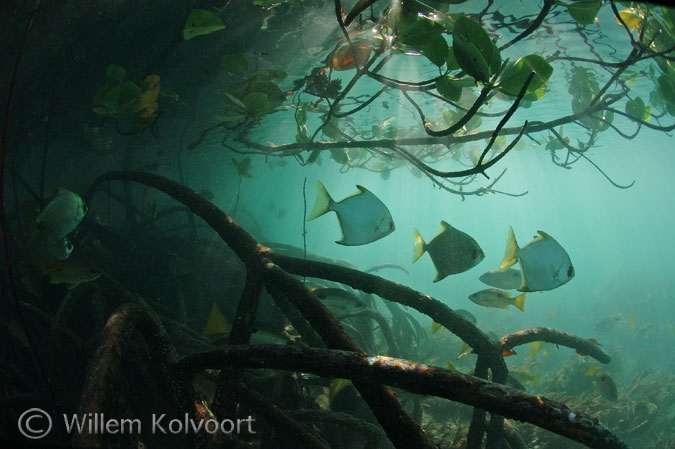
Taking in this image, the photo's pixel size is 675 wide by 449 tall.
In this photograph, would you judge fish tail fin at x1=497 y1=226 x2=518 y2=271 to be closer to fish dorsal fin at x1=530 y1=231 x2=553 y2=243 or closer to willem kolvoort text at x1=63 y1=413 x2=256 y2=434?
fish dorsal fin at x1=530 y1=231 x2=553 y2=243

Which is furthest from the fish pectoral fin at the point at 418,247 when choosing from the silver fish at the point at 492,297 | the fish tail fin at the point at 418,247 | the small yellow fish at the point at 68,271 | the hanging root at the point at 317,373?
the small yellow fish at the point at 68,271

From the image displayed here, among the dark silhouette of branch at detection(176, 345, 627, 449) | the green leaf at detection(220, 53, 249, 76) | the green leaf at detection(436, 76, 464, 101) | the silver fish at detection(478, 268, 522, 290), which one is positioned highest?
the green leaf at detection(436, 76, 464, 101)

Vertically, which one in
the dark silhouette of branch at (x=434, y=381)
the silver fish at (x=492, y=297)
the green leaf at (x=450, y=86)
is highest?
the green leaf at (x=450, y=86)

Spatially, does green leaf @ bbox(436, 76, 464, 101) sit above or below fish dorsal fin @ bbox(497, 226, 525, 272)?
above

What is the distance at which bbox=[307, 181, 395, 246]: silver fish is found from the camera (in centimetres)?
338

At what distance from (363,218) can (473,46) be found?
191 cm

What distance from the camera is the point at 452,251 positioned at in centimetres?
347

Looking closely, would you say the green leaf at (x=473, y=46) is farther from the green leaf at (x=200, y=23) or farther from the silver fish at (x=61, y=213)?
the silver fish at (x=61, y=213)

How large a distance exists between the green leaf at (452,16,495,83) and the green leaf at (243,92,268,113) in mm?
2091

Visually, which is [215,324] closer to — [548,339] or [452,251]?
[452,251]

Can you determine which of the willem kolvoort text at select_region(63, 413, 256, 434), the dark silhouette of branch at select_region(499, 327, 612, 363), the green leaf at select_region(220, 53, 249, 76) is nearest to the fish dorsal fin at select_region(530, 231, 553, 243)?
the dark silhouette of branch at select_region(499, 327, 612, 363)

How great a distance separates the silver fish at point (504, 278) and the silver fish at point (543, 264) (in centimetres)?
137

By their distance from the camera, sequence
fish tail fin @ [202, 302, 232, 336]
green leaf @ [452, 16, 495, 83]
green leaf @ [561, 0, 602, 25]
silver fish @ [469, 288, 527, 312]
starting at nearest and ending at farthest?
green leaf @ [452, 16, 495, 83], green leaf @ [561, 0, 602, 25], fish tail fin @ [202, 302, 232, 336], silver fish @ [469, 288, 527, 312]

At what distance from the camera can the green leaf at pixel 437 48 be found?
2.28 meters
